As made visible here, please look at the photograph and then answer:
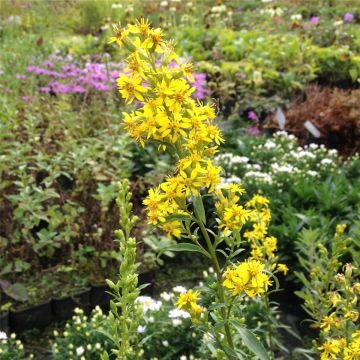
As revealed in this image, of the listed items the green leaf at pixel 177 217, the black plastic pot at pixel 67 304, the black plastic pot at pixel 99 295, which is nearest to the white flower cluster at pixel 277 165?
the black plastic pot at pixel 99 295

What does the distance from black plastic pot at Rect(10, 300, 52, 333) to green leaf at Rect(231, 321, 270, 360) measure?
6.80ft

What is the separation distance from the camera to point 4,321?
3211mm

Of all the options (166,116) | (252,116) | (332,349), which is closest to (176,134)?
(166,116)

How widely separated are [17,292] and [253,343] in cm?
214

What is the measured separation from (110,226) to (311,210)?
1.32 meters

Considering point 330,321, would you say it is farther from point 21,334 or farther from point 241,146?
point 241,146

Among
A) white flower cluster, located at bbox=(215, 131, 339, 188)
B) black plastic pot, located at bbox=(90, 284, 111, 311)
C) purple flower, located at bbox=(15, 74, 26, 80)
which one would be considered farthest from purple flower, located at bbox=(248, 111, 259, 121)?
black plastic pot, located at bbox=(90, 284, 111, 311)

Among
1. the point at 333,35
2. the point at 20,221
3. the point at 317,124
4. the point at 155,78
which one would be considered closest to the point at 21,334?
the point at 20,221

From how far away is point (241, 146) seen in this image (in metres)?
5.14

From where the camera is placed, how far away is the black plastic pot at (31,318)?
10.8 feet

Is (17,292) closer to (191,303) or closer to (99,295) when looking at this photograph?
(99,295)

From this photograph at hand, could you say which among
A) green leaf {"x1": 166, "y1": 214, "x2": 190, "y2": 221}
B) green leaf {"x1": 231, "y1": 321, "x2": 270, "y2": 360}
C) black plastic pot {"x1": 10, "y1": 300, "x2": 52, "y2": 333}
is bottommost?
black plastic pot {"x1": 10, "y1": 300, "x2": 52, "y2": 333}

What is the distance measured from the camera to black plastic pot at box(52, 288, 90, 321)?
3.40m

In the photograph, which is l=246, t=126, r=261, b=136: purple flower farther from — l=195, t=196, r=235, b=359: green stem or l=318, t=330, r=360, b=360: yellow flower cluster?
l=195, t=196, r=235, b=359: green stem
